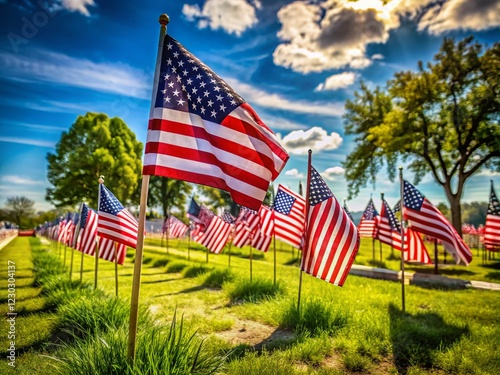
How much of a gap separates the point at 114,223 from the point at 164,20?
457cm

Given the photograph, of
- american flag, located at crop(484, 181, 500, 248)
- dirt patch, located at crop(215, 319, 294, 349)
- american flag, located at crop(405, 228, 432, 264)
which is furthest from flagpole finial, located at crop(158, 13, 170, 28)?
american flag, located at crop(484, 181, 500, 248)

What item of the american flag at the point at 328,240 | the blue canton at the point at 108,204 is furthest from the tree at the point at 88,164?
the american flag at the point at 328,240

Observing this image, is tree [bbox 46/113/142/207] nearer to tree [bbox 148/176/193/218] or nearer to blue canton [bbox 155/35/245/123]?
tree [bbox 148/176/193/218]

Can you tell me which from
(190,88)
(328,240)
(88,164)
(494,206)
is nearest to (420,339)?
(328,240)

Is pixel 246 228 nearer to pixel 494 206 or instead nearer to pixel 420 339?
pixel 420 339

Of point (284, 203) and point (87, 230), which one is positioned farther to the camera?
point (87, 230)

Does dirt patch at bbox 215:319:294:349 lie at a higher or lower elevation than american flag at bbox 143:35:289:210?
lower

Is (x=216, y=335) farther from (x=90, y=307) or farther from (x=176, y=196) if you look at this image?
(x=176, y=196)

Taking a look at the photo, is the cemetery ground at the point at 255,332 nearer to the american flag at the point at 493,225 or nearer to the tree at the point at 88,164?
the american flag at the point at 493,225

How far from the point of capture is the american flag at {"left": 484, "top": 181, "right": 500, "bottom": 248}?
13930mm

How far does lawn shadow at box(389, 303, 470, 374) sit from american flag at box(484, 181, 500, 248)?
30.5 feet

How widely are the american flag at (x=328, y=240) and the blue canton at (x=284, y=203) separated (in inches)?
93.3

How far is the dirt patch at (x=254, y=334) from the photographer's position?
5.76 m

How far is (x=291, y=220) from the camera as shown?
8.85 metres
